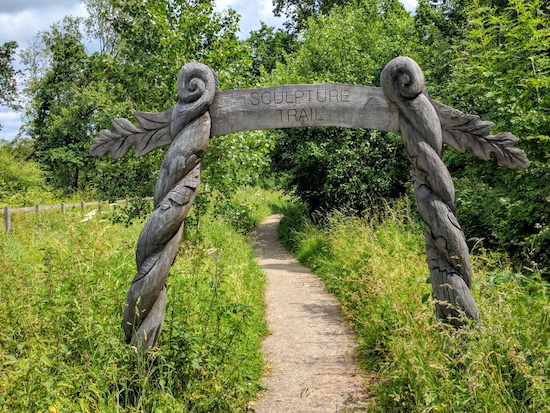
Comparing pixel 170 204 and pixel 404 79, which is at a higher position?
pixel 404 79

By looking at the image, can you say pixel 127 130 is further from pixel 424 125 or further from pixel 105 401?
pixel 424 125

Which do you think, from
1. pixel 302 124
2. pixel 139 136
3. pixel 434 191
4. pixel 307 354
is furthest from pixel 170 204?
pixel 307 354

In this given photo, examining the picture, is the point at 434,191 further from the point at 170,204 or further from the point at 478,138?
the point at 170,204

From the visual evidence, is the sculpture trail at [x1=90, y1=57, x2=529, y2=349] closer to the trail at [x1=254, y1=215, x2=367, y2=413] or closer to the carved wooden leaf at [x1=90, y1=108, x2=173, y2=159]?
the carved wooden leaf at [x1=90, y1=108, x2=173, y2=159]

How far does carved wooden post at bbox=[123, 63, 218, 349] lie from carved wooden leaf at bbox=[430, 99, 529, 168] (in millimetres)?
2008

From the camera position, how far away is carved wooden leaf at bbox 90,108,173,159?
4.12 metres

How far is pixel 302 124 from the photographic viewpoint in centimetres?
409

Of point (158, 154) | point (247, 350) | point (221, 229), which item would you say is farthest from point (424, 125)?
point (221, 229)

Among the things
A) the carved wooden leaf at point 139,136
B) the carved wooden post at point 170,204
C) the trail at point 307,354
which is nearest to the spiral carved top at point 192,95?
the carved wooden post at point 170,204

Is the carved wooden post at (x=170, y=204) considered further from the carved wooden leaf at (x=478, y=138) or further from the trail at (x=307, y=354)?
the carved wooden leaf at (x=478, y=138)

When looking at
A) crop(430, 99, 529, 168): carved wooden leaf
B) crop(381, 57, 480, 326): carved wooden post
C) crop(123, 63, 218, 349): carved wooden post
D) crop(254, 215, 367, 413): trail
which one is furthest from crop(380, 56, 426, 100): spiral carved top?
crop(254, 215, 367, 413): trail

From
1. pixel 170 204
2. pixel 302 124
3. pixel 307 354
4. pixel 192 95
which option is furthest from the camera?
pixel 307 354

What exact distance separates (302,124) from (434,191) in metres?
1.26

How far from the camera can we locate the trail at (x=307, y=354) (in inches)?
175
